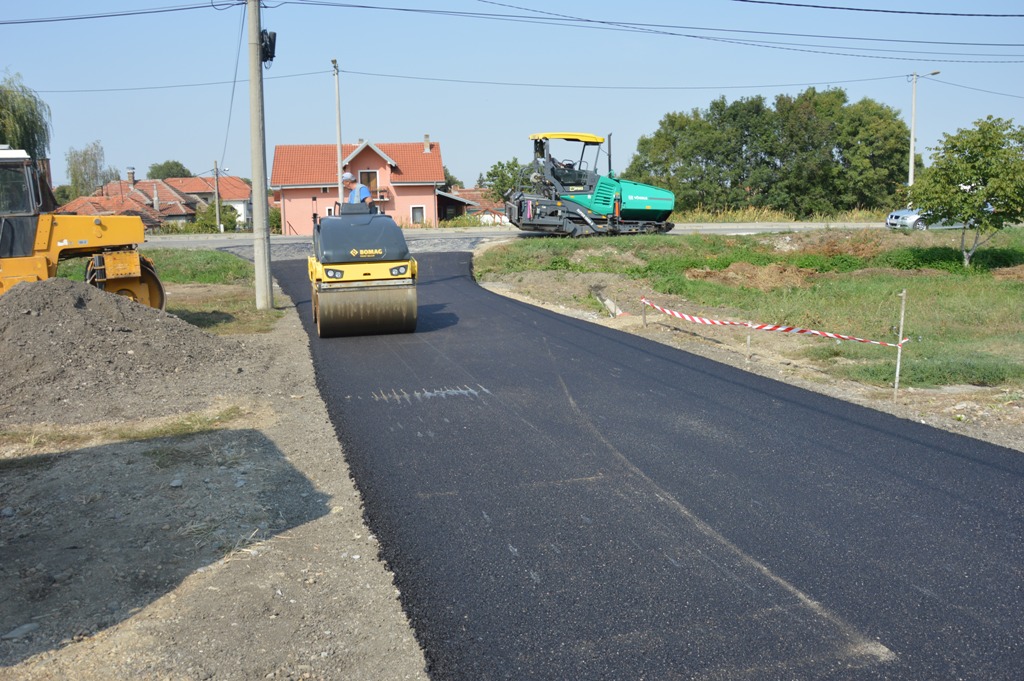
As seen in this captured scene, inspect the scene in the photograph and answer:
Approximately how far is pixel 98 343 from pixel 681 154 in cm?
4264

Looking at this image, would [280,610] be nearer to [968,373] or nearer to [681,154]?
[968,373]

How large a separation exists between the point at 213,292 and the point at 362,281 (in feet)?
25.9

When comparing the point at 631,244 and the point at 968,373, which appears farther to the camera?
the point at 631,244

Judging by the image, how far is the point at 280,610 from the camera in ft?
15.1

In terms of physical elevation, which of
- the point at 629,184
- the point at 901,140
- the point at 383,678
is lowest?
the point at 383,678

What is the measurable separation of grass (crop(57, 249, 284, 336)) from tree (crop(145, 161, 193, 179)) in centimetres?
11496

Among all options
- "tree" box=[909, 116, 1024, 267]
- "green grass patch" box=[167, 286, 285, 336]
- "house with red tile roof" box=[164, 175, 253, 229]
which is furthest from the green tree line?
"house with red tile roof" box=[164, 175, 253, 229]

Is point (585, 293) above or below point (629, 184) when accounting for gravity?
below

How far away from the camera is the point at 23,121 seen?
128 ft

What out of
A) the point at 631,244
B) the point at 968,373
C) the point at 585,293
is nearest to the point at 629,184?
the point at 631,244

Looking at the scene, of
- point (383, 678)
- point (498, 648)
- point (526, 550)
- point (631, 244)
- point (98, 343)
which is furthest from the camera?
point (631, 244)

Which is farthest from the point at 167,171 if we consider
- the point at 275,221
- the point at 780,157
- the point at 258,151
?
the point at 258,151

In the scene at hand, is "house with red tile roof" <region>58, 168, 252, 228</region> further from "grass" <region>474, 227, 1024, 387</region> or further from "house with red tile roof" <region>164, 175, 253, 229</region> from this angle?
"grass" <region>474, 227, 1024, 387</region>

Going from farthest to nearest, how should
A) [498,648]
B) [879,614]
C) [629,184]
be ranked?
1. [629,184]
2. [879,614]
3. [498,648]
